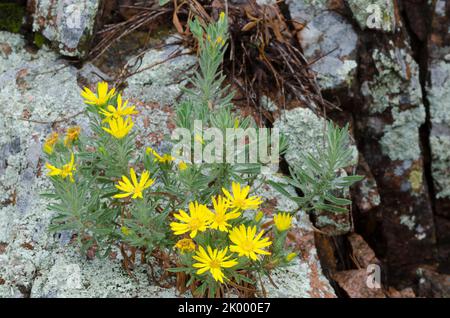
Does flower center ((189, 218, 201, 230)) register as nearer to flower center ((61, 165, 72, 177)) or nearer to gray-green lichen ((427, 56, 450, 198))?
flower center ((61, 165, 72, 177))

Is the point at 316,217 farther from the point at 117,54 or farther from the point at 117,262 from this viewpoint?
the point at 117,54

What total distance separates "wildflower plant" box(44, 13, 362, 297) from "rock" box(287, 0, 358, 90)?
0.95 m

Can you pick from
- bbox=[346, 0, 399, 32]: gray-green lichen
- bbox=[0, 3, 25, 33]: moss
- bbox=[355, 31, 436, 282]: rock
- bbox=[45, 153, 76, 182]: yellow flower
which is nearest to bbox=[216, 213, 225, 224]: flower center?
bbox=[45, 153, 76, 182]: yellow flower

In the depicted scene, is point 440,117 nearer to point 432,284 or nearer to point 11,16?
point 432,284

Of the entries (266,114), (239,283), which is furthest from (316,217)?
(239,283)

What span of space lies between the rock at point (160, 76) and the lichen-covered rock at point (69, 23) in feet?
0.87

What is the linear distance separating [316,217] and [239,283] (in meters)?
0.76

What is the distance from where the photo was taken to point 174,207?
206cm

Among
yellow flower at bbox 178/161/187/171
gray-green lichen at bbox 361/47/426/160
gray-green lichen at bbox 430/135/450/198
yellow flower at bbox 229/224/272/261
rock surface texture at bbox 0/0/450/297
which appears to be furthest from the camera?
gray-green lichen at bbox 430/135/450/198

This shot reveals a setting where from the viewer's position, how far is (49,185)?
95.5 inches

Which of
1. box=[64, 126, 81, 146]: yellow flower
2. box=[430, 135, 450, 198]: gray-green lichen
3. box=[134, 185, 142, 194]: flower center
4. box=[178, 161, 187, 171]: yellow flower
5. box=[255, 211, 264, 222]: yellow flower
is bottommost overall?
box=[255, 211, 264, 222]: yellow flower

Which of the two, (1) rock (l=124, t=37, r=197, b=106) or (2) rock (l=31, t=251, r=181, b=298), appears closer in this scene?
(2) rock (l=31, t=251, r=181, b=298)

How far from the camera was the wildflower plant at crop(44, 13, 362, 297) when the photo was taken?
1.83m

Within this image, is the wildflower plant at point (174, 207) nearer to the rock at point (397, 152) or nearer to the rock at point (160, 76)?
the rock at point (160, 76)
